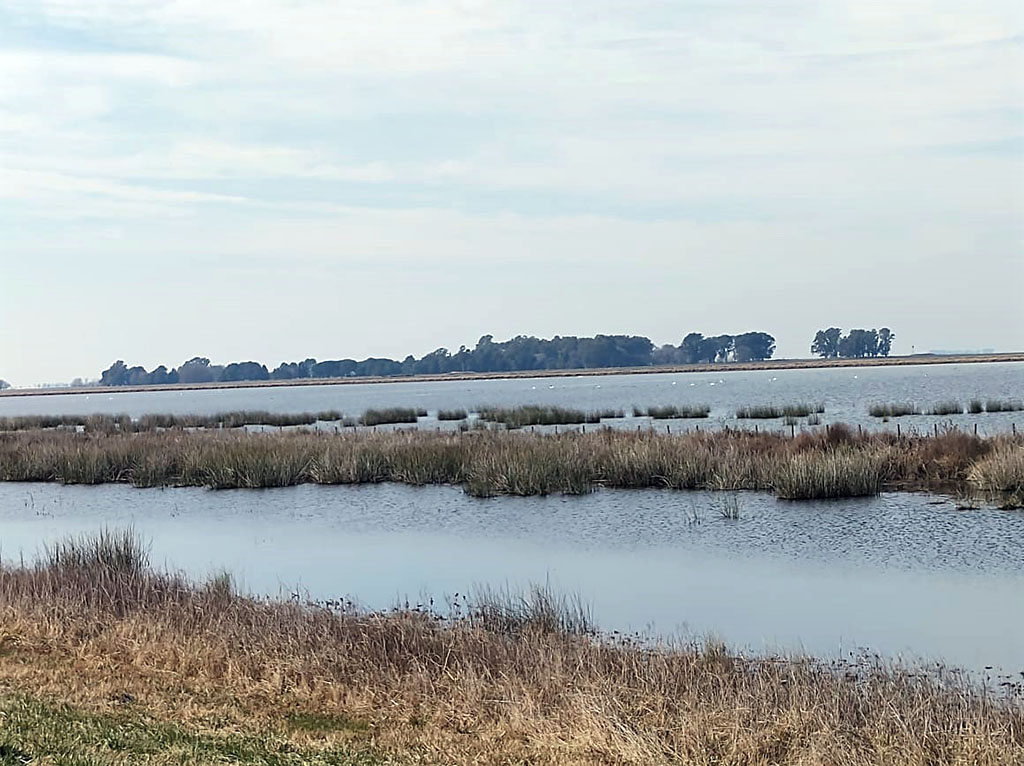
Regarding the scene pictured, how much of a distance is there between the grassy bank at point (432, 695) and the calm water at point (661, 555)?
1871mm

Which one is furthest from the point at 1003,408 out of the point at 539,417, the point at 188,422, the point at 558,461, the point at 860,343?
the point at 860,343

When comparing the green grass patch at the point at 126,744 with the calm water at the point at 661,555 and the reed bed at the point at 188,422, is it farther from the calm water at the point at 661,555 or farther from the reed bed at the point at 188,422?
the reed bed at the point at 188,422

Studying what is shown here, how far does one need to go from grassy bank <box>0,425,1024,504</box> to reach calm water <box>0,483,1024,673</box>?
873mm

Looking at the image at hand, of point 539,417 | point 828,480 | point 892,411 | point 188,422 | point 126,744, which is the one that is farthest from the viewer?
point 188,422

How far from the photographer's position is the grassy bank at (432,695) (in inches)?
279

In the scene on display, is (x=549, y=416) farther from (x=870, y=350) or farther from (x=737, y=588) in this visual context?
(x=870, y=350)

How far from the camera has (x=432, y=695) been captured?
8.62 m

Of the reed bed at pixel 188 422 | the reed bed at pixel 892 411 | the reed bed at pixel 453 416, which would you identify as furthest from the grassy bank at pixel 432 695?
the reed bed at pixel 453 416

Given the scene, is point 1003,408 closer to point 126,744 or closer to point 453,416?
point 453,416

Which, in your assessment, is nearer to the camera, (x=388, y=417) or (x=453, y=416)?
(x=388, y=417)

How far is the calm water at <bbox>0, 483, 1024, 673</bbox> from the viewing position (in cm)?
1211

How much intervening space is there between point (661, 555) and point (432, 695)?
27.4ft

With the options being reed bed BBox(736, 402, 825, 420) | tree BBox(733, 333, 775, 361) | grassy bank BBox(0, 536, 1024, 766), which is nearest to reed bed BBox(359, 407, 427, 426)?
reed bed BBox(736, 402, 825, 420)

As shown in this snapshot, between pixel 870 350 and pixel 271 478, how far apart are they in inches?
5594
